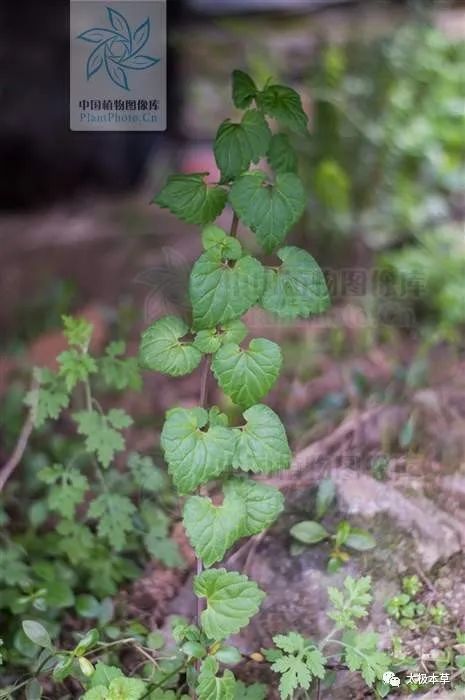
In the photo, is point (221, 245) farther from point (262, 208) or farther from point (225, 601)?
point (225, 601)

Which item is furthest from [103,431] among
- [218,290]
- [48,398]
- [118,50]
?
[118,50]

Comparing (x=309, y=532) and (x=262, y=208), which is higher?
(x=262, y=208)

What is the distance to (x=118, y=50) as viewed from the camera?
5.76 ft

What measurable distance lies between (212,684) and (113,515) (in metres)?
0.51

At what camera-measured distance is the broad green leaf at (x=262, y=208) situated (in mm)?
1298

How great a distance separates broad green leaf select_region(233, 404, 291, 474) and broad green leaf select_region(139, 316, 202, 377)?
12 cm

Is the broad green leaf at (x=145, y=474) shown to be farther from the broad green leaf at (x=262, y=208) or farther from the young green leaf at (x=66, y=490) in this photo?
the broad green leaf at (x=262, y=208)

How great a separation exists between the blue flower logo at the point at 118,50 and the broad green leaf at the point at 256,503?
0.91 meters

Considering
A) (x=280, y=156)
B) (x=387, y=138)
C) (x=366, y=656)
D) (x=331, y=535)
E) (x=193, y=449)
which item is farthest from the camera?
(x=387, y=138)

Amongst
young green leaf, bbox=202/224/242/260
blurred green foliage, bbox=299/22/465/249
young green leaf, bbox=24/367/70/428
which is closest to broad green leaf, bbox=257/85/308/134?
young green leaf, bbox=202/224/242/260

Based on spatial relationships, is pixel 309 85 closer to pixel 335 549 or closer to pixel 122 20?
pixel 122 20

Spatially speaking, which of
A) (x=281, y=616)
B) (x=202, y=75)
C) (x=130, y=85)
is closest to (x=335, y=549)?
(x=281, y=616)

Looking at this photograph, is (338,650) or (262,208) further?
(338,650)

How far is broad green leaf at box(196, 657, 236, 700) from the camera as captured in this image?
1262mm
